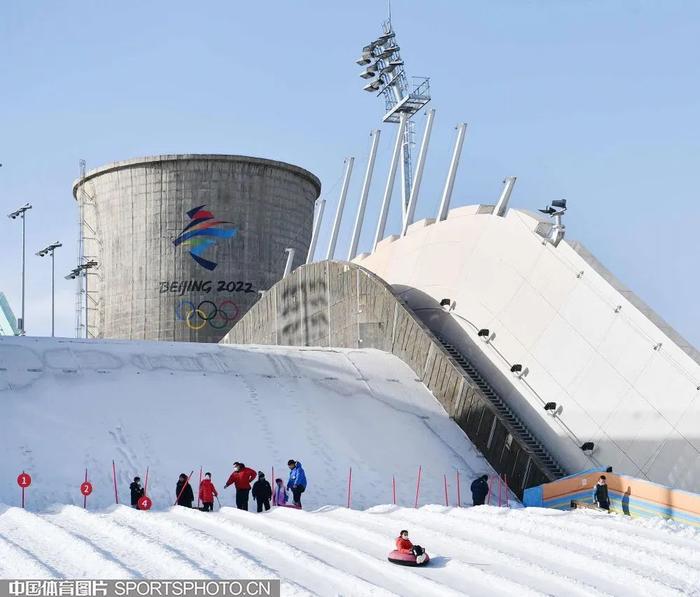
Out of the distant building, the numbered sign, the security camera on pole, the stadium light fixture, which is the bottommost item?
the numbered sign

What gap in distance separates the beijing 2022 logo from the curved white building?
895 inches

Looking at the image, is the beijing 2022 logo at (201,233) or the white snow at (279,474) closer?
the white snow at (279,474)

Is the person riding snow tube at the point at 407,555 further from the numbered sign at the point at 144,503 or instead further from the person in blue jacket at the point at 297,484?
the numbered sign at the point at 144,503

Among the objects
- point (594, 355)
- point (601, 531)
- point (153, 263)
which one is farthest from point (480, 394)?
point (153, 263)

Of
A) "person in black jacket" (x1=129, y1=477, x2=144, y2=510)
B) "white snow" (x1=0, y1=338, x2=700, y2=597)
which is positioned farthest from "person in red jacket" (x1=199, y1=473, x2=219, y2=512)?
"person in black jacket" (x1=129, y1=477, x2=144, y2=510)

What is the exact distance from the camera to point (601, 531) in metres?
16.7

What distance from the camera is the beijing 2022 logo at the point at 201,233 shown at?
52750 millimetres

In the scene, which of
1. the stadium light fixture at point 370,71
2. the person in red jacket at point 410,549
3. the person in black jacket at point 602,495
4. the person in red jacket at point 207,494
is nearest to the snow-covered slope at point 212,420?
the person in red jacket at point 207,494

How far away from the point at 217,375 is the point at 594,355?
10.2m

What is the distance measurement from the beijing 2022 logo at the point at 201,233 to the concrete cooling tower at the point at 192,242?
0.16 feet

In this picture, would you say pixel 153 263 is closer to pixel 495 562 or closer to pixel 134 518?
pixel 134 518

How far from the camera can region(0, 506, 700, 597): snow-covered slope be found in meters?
13.1

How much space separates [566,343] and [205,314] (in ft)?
99.4

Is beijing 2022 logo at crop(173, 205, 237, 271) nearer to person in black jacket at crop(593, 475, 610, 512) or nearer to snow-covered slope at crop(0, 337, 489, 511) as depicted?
snow-covered slope at crop(0, 337, 489, 511)
